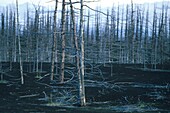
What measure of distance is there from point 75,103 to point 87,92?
14.9ft

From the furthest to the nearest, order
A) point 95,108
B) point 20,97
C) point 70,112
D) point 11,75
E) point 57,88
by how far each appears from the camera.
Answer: point 11,75, point 57,88, point 20,97, point 95,108, point 70,112

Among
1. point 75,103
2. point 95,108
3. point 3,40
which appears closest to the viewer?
point 95,108

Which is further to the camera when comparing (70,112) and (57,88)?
(57,88)

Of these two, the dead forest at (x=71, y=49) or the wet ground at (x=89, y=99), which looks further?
the dead forest at (x=71, y=49)

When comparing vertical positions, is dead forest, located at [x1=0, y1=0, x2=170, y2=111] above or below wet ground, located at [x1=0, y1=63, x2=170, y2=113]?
above

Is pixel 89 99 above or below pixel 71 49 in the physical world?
below

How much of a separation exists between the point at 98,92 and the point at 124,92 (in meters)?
1.87

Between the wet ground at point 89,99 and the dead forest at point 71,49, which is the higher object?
the dead forest at point 71,49

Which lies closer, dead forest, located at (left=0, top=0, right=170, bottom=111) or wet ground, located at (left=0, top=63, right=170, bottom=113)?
wet ground, located at (left=0, top=63, right=170, bottom=113)

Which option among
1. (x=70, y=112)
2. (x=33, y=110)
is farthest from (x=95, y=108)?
(x=33, y=110)

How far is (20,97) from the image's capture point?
2058cm

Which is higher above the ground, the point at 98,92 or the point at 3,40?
the point at 3,40

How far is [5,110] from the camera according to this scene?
1516cm

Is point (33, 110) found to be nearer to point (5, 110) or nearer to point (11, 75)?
point (5, 110)
